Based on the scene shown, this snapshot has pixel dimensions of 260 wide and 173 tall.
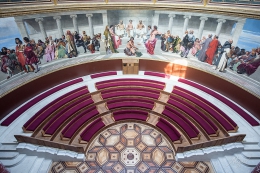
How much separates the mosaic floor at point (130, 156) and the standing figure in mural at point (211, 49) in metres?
6.34

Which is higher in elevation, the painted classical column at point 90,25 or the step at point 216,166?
the painted classical column at point 90,25

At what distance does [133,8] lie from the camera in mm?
10117

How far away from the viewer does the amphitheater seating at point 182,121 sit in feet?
27.5

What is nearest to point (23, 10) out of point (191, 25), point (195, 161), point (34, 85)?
point (34, 85)

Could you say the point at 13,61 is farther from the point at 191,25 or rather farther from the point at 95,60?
the point at 191,25

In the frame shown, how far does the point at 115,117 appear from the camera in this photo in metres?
9.77

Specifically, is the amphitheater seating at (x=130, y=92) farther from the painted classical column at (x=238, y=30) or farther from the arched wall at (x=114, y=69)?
the painted classical column at (x=238, y=30)

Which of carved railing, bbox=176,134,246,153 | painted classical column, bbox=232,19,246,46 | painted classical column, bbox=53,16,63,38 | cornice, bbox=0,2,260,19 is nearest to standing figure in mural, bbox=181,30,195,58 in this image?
cornice, bbox=0,2,260,19

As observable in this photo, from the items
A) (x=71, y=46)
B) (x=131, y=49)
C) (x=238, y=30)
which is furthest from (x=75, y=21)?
(x=238, y=30)

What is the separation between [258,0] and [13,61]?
14.0m

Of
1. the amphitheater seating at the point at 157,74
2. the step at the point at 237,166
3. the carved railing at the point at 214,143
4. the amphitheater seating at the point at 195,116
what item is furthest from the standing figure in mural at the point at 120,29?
the step at the point at 237,166

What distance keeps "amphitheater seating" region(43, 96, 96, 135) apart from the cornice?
19.4 ft

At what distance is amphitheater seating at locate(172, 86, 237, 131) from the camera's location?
8414 mm

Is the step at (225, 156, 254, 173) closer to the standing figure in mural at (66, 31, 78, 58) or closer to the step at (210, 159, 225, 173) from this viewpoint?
the step at (210, 159, 225, 173)
